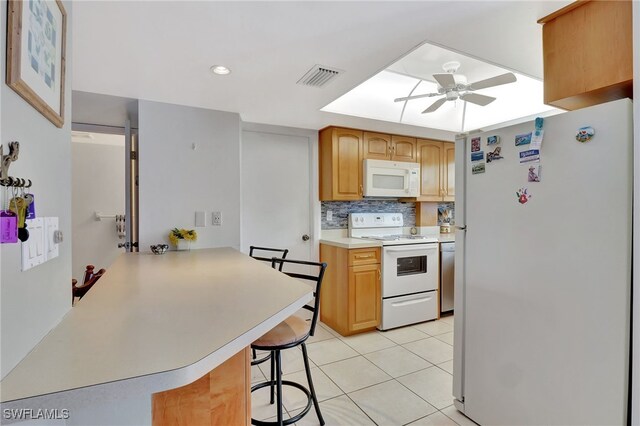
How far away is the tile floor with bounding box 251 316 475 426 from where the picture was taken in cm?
188

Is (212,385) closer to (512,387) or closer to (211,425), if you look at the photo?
(211,425)

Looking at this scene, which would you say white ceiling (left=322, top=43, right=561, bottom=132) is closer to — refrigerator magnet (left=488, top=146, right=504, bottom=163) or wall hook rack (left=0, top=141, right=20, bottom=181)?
refrigerator magnet (left=488, top=146, right=504, bottom=163)

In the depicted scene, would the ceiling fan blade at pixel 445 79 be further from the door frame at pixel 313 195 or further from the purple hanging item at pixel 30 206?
the purple hanging item at pixel 30 206

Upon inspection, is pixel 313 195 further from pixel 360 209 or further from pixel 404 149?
pixel 404 149

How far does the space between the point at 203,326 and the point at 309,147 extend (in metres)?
2.91

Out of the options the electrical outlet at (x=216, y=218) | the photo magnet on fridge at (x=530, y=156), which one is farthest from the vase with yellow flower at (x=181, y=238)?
the photo magnet on fridge at (x=530, y=156)

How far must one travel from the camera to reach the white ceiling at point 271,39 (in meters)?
1.35

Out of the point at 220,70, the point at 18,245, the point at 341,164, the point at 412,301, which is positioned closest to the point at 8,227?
the point at 18,245

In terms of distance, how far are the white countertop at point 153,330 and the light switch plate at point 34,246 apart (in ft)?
0.67

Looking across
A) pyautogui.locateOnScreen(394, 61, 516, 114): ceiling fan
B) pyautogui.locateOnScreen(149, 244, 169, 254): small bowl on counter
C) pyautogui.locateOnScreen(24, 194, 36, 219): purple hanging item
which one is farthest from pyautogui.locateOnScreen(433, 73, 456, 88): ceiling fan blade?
pyautogui.locateOnScreen(149, 244, 169, 254): small bowl on counter

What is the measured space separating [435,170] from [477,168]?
2.42 meters

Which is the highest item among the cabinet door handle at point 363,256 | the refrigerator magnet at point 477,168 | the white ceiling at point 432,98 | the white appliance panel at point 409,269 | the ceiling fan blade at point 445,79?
the white ceiling at point 432,98

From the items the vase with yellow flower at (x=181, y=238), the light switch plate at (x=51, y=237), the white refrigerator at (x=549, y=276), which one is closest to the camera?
the light switch plate at (x=51, y=237)

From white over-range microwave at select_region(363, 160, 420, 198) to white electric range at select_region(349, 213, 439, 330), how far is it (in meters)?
0.60
